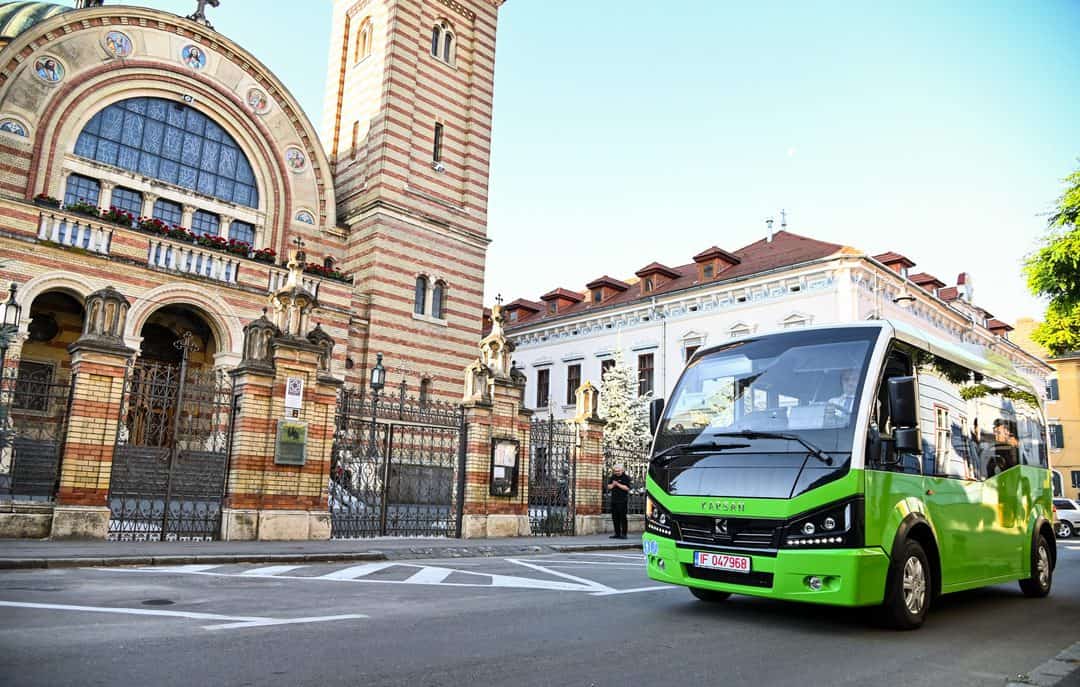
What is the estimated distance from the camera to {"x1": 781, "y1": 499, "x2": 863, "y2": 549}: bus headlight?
19.8 ft

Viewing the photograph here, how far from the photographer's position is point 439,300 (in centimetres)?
2786

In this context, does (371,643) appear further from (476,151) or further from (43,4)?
(43,4)

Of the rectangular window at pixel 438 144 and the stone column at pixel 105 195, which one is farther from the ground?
the rectangular window at pixel 438 144

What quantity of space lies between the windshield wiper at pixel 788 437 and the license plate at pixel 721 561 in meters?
1.01

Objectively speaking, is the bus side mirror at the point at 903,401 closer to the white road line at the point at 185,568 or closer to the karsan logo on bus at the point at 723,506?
Result: the karsan logo on bus at the point at 723,506

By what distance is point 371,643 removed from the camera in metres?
5.16

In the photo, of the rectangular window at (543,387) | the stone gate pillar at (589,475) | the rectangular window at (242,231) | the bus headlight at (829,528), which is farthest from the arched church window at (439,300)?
the bus headlight at (829,528)

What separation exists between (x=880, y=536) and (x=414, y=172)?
78.3 feet

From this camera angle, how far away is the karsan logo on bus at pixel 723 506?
254 inches

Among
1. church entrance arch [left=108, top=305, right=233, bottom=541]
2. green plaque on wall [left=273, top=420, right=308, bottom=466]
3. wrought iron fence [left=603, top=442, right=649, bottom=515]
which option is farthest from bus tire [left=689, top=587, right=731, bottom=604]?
wrought iron fence [left=603, top=442, right=649, bottom=515]

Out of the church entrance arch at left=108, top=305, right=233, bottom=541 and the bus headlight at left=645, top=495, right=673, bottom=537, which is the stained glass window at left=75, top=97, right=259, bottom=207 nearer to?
the church entrance arch at left=108, top=305, right=233, bottom=541

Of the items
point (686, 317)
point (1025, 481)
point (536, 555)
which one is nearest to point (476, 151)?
point (686, 317)

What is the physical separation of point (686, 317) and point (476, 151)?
12.4 meters

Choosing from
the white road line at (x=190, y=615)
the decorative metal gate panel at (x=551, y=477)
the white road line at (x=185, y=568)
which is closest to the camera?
the white road line at (x=190, y=615)
